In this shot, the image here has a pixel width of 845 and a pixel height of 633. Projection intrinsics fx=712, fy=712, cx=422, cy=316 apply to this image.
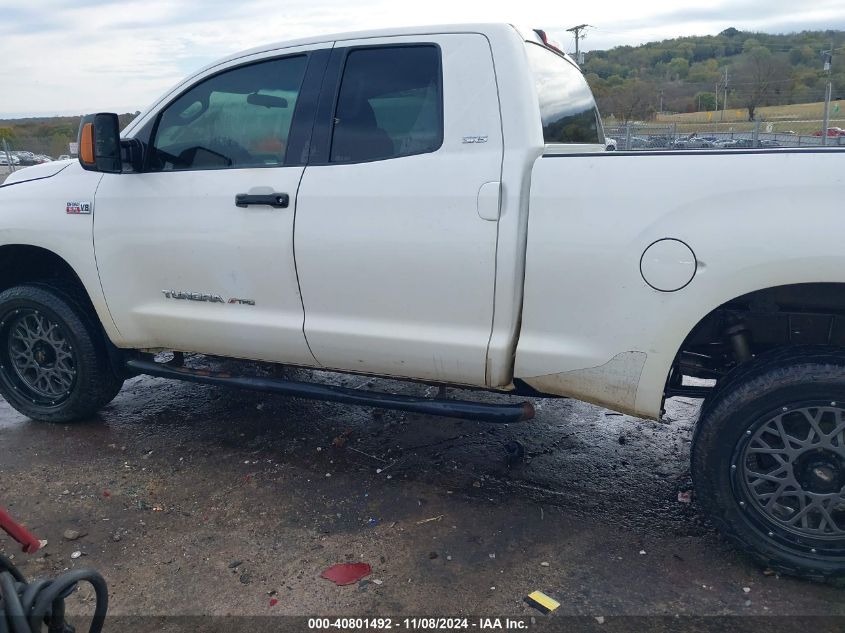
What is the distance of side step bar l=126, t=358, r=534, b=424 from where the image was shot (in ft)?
10.4

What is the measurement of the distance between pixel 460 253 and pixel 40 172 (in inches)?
105

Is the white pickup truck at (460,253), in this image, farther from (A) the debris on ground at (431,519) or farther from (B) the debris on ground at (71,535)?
(B) the debris on ground at (71,535)

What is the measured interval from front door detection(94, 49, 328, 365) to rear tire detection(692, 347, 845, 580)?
1.91 metres

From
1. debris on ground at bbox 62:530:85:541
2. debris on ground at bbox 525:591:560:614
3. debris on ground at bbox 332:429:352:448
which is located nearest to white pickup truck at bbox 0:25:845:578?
debris on ground at bbox 332:429:352:448

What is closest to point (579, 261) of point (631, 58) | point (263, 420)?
point (263, 420)

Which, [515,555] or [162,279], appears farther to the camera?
[162,279]

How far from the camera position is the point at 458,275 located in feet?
9.89

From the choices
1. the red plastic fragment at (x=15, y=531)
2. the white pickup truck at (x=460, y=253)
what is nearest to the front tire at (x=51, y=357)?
the white pickup truck at (x=460, y=253)

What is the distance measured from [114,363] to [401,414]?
173 cm

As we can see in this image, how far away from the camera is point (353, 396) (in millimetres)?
3430

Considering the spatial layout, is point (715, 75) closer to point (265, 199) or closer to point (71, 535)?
point (265, 199)

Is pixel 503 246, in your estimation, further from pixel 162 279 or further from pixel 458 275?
pixel 162 279

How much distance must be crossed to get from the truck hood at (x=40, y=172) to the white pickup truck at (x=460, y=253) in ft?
0.06

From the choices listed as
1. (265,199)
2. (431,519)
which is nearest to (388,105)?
(265,199)
